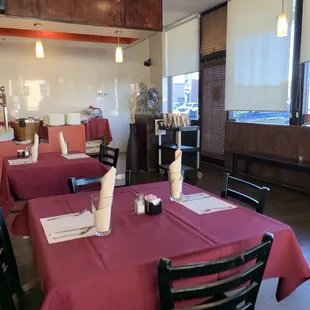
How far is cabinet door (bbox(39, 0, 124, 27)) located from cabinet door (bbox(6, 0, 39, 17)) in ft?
0.28

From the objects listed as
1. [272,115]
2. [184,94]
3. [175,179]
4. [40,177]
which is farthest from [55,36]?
[175,179]

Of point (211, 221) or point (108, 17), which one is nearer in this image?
point (211, 221)

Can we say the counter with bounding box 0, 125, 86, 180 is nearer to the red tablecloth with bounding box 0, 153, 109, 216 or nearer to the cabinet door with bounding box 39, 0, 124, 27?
the red tablecloth with bounding box 0, 153, 109, 216

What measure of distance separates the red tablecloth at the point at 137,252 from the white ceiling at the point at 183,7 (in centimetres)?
519

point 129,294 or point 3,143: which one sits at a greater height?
point 3,143

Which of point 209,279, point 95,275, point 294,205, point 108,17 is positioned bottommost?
point 294,205

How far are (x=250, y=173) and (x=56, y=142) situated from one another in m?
3.32

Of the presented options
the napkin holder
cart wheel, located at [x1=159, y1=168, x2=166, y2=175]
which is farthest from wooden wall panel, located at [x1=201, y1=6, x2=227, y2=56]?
the napkin holder

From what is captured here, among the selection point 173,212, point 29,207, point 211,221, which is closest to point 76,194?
point 29,207

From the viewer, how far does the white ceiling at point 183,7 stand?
5970 mm

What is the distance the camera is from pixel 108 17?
4.48 m

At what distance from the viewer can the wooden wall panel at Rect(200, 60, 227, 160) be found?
620 centimetres

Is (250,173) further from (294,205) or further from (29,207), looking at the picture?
(29,207)

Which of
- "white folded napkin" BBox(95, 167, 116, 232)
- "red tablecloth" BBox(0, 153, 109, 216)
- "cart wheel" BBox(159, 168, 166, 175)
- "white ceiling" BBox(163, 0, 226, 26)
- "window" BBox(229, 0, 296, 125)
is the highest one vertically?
"white ceiling" BBox(163, 0, 226, 26)
